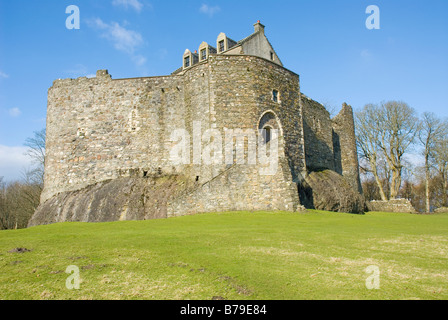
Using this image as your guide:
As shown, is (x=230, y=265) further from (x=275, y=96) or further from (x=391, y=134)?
(x=391, y=134)

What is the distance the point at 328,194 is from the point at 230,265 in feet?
62.6

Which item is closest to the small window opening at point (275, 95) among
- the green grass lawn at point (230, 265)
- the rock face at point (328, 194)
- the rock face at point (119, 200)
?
the rock face at point (328, 194)

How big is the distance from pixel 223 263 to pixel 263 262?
942mm

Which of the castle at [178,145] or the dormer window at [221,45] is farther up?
the dormer window at [221,45]

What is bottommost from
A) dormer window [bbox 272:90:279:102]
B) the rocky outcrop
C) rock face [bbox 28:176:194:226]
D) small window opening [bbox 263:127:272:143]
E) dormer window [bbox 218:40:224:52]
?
the rocky outcrop

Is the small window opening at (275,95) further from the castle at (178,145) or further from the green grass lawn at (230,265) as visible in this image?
the green grass lawn at (230,265)

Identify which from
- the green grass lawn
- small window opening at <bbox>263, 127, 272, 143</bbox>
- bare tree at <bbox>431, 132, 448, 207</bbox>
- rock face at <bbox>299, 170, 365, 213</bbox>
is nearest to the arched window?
small window opening at <bbox>263, 127, 272, 143</bbox>

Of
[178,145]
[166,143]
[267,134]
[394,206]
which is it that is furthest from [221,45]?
[394,206]

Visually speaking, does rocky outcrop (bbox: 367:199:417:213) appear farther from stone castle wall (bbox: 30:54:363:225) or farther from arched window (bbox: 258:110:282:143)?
arched window (bbox: 258:110:282:143)

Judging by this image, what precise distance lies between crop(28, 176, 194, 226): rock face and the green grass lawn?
9.38 meters

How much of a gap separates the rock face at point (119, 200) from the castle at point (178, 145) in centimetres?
7

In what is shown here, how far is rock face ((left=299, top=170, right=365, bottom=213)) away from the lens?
80.7 feet

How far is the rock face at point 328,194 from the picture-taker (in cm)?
2461
